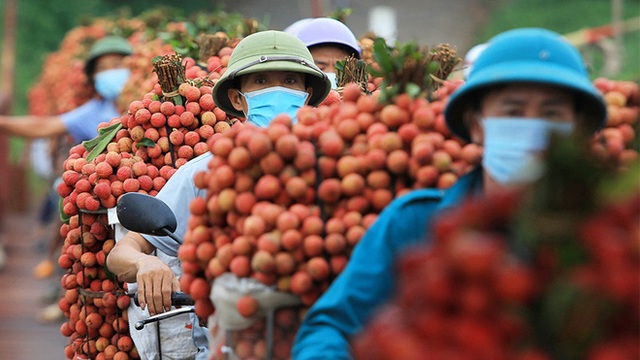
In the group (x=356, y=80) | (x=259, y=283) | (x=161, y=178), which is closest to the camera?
(x=259, y=283)

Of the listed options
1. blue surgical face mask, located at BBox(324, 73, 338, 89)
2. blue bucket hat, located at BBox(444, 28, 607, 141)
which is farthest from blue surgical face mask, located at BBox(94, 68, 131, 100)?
blue bucket hat, located at BBox(444, 28, 607, 141)

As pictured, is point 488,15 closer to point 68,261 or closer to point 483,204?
point 68,261

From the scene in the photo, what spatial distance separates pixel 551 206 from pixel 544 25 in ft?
79.7

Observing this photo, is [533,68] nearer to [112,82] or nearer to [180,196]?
[180,196]

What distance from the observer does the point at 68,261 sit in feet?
15.3

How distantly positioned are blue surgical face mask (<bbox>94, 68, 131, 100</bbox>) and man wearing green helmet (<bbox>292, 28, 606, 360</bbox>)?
244 inches

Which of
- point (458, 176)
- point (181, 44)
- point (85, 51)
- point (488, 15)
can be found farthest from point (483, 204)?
point (488, 15)

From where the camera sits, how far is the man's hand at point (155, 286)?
366 cm

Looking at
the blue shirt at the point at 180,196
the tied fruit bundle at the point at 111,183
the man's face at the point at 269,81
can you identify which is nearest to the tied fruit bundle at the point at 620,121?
the man's face at the point at 269,81

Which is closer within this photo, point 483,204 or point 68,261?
point 483,204

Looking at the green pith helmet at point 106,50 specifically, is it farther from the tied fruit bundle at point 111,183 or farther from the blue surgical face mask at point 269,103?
the blue surgical face mask at point 269,103

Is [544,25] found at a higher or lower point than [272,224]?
higher

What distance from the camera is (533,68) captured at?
2430mm

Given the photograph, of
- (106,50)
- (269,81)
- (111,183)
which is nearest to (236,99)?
(269,81)
